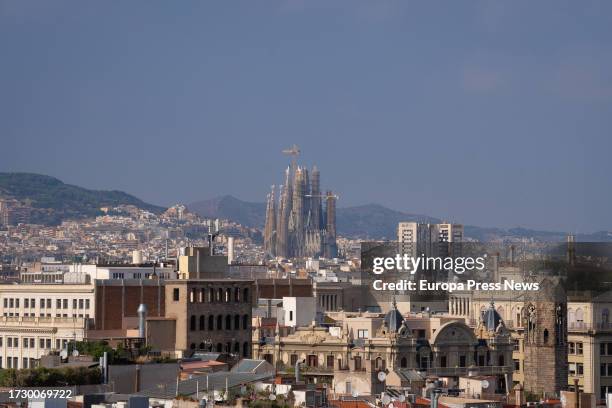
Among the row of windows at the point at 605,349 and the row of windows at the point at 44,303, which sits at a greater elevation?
the row of windows at the point at 44,303

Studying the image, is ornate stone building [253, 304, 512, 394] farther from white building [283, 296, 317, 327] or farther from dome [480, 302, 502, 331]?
white building [283, 296, 317, 327]

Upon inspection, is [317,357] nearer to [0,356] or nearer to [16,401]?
[0,356]

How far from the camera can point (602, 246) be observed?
154375 mm

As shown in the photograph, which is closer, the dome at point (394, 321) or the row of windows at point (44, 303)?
the dome at point (394, 321)

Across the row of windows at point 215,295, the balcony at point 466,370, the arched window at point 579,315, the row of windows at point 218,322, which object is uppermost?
the row of windows at point 215,295

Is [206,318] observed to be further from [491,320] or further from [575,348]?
[575,348]

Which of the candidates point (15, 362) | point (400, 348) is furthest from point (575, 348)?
point (15, 362)

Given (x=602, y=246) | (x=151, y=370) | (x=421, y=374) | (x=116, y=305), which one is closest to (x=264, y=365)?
(x=151, y=370)

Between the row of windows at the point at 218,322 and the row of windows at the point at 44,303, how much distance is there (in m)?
23.4

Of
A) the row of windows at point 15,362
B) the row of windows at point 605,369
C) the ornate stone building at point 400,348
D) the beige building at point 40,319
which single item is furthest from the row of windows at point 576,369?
the row of windows at point 15,362

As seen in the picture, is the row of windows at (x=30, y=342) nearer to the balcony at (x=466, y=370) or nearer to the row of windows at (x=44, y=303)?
the row of windows at (x=44, y=303)

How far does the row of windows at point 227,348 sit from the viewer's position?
364 feet

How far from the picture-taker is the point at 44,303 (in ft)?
468

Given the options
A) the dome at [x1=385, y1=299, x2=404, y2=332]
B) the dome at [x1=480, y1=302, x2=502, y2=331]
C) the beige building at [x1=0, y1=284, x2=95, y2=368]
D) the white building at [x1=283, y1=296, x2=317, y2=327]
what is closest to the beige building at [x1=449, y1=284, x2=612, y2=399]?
the dome at [x1=480, y1=302, x2=502, y2=331]
